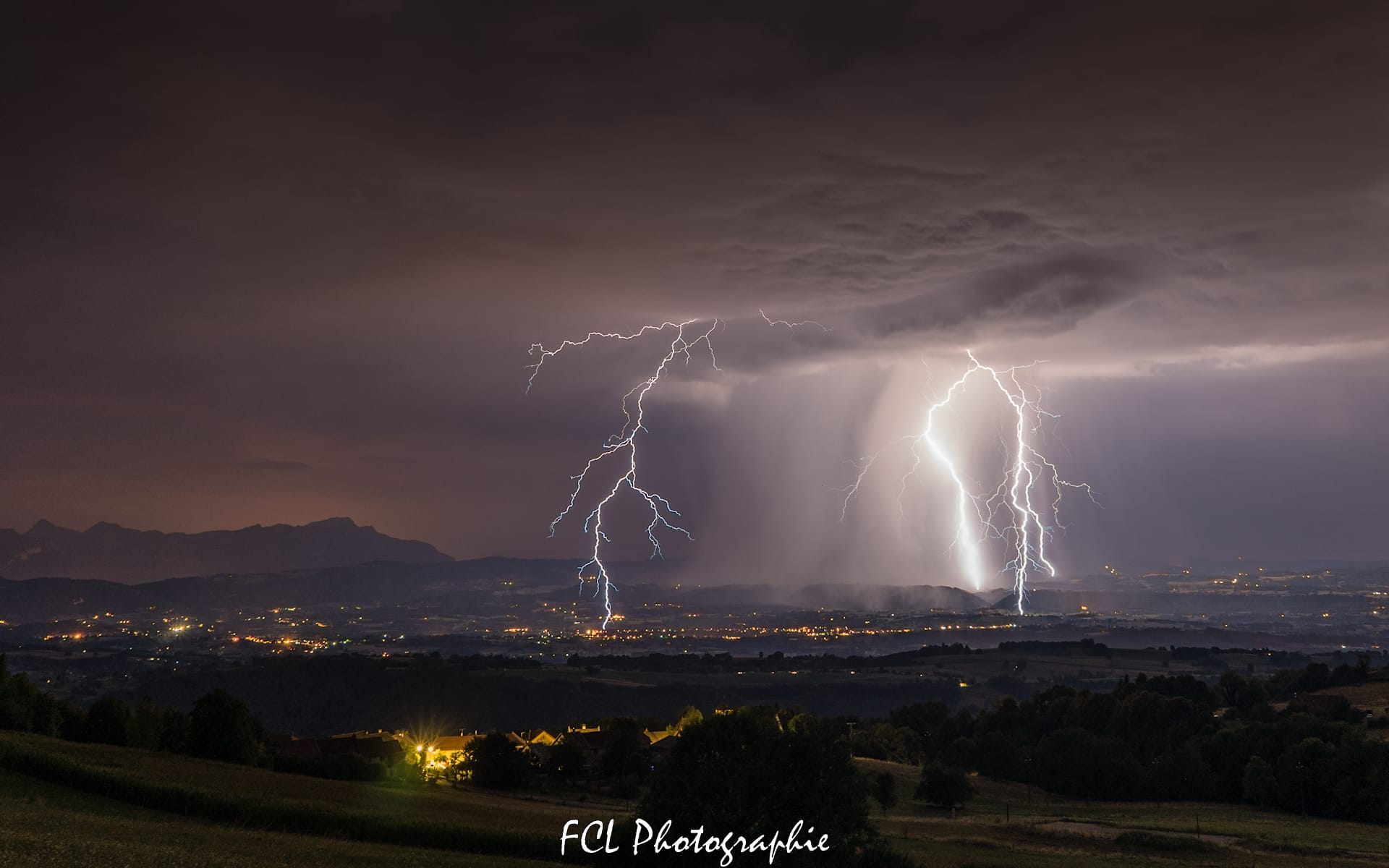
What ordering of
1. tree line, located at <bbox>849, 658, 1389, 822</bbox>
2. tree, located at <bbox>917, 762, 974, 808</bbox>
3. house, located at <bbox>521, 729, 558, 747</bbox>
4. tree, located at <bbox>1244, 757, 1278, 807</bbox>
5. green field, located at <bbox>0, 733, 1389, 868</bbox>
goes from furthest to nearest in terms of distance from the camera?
1. house, located at <bbox>521, 729, 558, 747</bbox>
2. tree, located at <bbox>917, 762, 974, 808</bbox>
3. tree, located at <bbox>1244, 757, 1278, 807</bbox>
4. tree line, located at <bbox>849, 658, 1389, 822</bbox>
5. green field, located at <bbox>0, 733, 1389, 868</bbox>

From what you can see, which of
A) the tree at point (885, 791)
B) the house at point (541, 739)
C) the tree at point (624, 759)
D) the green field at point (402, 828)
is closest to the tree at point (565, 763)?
the tree at point (624, 759)

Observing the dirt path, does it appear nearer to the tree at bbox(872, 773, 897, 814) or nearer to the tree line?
the tree at bbox(872, 773, 897, 814)

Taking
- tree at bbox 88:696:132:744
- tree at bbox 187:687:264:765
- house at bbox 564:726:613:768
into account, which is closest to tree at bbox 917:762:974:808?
house at bbox 564:726:613:768

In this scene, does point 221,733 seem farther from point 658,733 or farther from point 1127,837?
point 658,733

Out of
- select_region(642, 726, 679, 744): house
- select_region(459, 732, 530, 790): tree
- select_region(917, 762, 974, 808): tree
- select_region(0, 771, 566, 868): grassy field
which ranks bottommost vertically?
select_region(642, 726, 679, 744): house

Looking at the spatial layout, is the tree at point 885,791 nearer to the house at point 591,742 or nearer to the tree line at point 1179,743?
the tree line at point 1179,743

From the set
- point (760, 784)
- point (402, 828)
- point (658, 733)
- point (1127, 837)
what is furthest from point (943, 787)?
point (402, 828)
